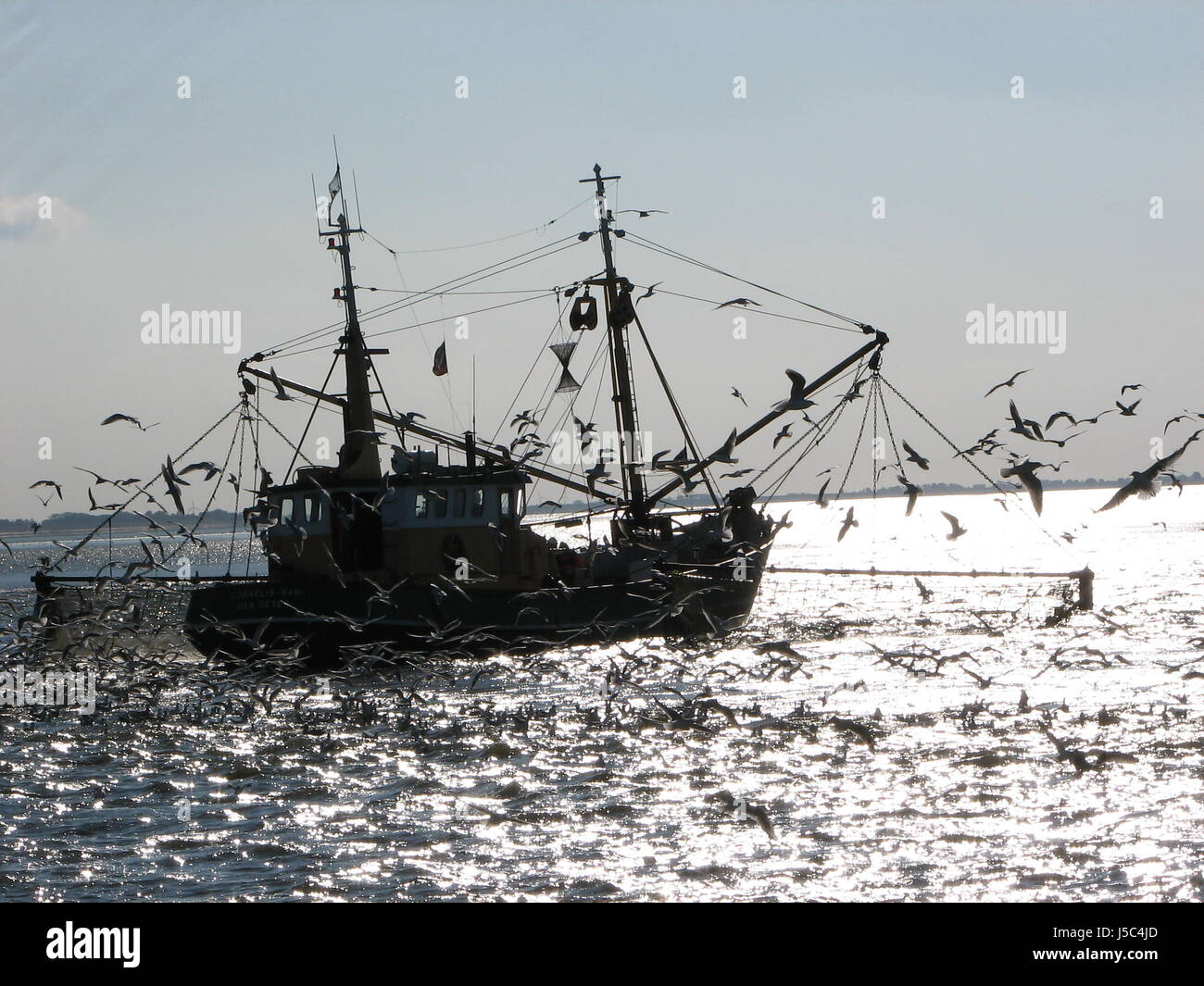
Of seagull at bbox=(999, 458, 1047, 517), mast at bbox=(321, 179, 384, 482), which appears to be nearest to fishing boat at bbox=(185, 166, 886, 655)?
mast at bbox=(321, 179, 384, 482)

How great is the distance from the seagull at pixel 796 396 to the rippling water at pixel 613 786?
4533 millimetres

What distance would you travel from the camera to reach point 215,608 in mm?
28547

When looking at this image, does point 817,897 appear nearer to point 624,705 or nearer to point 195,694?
point 624,705

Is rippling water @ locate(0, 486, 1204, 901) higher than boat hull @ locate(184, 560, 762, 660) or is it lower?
lower

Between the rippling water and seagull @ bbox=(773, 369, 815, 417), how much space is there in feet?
14.9

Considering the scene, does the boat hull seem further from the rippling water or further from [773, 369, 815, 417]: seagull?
[773, 369, 815, 417]: seagull

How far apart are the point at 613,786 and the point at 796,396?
893 cm

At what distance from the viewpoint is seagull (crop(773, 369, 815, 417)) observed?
21.7m

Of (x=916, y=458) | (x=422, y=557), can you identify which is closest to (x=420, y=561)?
(x=422, y=557)

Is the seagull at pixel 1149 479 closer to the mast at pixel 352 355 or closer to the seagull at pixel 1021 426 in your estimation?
the seagull at pixel 1021 426

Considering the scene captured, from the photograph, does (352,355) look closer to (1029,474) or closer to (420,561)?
(420,561)

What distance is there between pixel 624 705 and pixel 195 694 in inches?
328

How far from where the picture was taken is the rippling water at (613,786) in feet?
38.6

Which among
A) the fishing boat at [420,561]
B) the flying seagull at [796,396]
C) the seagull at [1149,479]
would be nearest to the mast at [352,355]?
the fishing boat at [420,561]
